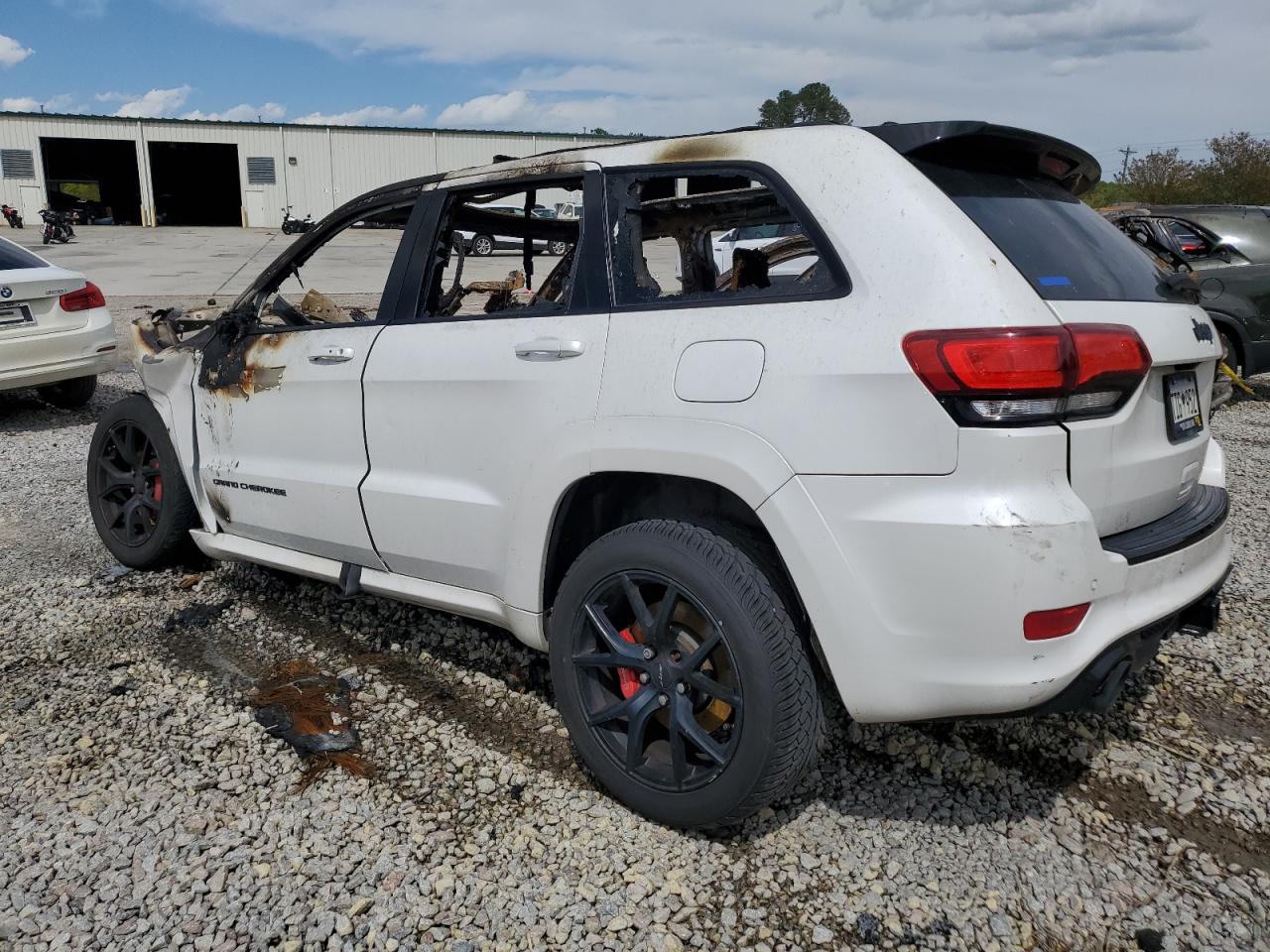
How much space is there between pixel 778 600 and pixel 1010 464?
25.1 inches

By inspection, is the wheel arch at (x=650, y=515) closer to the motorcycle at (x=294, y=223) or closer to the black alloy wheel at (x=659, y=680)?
the black alloy wheel at (x=659, y=680)

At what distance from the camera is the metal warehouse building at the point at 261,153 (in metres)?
43.1

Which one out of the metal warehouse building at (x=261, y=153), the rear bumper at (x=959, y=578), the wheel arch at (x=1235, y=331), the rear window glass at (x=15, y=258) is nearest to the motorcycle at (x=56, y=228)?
the metal warehouse building at (x=261, y=153)

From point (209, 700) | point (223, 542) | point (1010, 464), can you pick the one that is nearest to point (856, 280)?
point (1010, 464)

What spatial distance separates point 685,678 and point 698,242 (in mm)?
1787

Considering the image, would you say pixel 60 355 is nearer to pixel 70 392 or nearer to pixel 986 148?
pixel 70 392

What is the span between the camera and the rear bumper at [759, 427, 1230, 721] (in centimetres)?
208

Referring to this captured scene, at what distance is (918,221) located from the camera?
224cm

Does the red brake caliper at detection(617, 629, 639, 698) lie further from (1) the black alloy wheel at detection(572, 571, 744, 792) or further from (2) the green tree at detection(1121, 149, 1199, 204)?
(2) the green tree at detection(1121, 149, 1199, 204)

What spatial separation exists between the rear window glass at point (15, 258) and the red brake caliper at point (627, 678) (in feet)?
22.8

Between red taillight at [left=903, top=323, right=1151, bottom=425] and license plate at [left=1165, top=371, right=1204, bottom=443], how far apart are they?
0.46 meters

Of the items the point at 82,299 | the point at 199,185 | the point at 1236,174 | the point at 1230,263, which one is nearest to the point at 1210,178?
the point at 1236,174

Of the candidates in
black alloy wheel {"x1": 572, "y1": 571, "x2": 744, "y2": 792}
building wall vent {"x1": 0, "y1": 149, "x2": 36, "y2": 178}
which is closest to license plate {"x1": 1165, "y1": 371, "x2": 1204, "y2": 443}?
black alloy wheel {"x1": 572, "y1": 571, "x2": 744, "y2": 792}

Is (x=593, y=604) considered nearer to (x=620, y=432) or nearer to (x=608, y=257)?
(x=620, y=432)
